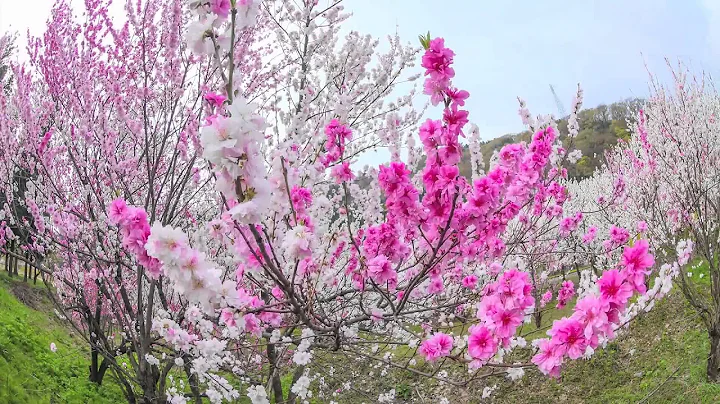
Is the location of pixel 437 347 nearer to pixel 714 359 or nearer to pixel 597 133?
pixel 714 359

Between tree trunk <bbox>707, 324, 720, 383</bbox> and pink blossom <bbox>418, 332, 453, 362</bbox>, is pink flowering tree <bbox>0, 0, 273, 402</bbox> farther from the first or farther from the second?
tree trunk <bbox>707, 324, 720, 383</bbox>

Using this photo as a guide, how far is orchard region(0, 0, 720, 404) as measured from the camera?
2037 mm

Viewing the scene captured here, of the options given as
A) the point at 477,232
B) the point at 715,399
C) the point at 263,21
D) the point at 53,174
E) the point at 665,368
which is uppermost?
the point at 263,21

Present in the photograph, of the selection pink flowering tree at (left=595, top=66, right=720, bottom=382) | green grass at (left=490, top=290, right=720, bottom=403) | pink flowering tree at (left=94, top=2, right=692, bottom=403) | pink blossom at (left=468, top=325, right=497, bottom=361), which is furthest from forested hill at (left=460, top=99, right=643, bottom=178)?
pink blossom at (left=468, top=325, right=497, bottom=361)

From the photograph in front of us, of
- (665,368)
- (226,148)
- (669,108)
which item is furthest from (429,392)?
(226,148)

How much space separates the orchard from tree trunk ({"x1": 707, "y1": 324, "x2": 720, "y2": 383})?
0.03 metres

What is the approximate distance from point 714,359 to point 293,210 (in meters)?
8.08

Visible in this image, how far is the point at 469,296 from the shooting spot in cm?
335

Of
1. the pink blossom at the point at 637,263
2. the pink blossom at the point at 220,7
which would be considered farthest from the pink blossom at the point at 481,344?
the pink blossom at the point at 220,7

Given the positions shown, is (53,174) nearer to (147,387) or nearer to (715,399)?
(147,387)

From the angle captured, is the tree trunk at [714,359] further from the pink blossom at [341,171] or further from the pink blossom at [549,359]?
the pink blossom at [341,171]

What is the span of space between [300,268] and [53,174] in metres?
4.84

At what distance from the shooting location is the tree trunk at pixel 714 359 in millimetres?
7191

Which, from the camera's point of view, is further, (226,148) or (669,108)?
(669,108)
